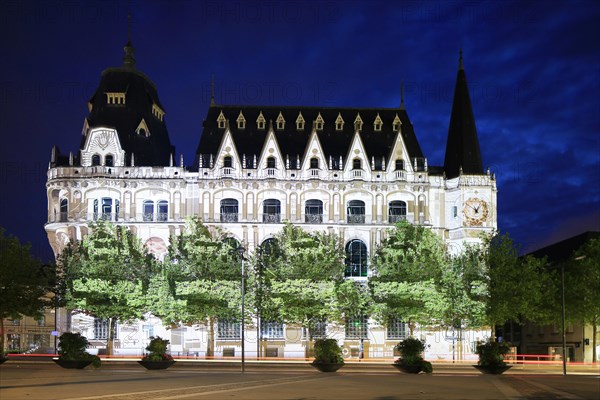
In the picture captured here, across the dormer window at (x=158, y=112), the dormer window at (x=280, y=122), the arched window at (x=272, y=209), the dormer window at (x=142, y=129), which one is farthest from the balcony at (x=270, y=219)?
the dormer window at (x=158, y=112)

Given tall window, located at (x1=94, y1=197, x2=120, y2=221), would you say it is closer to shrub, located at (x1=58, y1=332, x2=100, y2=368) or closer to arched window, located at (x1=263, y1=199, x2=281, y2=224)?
arched window, located at (x1=263, y1=199, x2=281, y2=224)

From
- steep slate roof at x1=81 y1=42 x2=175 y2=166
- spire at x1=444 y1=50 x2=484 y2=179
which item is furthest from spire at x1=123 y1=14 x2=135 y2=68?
spire at x1=444 y1=50 x2=484 y2=179

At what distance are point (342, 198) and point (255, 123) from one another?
15.6 meters

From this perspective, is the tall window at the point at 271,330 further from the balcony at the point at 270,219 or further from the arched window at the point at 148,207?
the arched window at the point at 148,207

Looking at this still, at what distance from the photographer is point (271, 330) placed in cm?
→ 9019

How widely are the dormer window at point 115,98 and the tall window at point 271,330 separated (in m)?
32.4

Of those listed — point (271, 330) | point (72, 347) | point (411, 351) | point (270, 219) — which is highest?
point (270, 219)

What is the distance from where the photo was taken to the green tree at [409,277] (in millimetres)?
81250

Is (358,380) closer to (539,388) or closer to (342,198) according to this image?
(539,388)

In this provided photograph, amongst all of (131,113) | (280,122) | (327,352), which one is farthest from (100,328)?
(327,352)

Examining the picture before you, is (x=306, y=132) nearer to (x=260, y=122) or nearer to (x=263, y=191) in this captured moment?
(x=260, y=122)

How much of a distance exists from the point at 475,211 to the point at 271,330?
90.6ft

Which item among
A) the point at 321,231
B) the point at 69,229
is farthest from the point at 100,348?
the point at 321,231

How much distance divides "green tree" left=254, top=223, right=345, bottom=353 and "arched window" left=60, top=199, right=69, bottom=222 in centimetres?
2395
